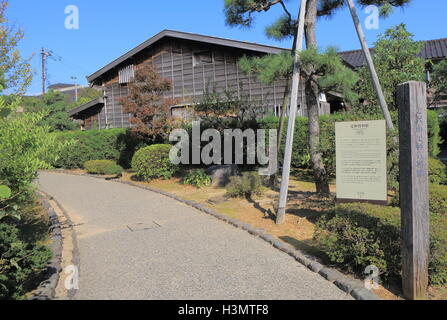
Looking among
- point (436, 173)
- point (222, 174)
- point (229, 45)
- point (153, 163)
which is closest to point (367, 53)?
point (436, 173)

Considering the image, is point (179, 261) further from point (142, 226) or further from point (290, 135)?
point (290, 135)

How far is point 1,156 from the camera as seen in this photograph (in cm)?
436

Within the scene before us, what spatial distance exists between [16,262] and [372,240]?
4.00 m

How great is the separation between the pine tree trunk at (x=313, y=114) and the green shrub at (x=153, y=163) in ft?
19.0

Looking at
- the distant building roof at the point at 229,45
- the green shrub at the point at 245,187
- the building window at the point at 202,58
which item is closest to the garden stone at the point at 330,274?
the green shrub at the point at 245,187

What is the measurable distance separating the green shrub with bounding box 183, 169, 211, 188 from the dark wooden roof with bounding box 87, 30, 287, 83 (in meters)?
5.23

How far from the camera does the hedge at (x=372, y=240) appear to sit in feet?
12.3

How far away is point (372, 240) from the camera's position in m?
4.13

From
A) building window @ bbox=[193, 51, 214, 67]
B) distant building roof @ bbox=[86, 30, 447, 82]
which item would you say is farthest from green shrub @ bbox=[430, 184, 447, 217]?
building window @ bbox=[193, 51, 214, 67]

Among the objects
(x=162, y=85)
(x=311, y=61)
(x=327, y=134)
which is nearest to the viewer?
(x=311, y=61)

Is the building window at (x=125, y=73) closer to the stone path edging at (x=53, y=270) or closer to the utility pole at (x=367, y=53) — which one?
the stone path edging at (x=53, y=270)

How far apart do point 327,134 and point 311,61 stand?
1593 mm
